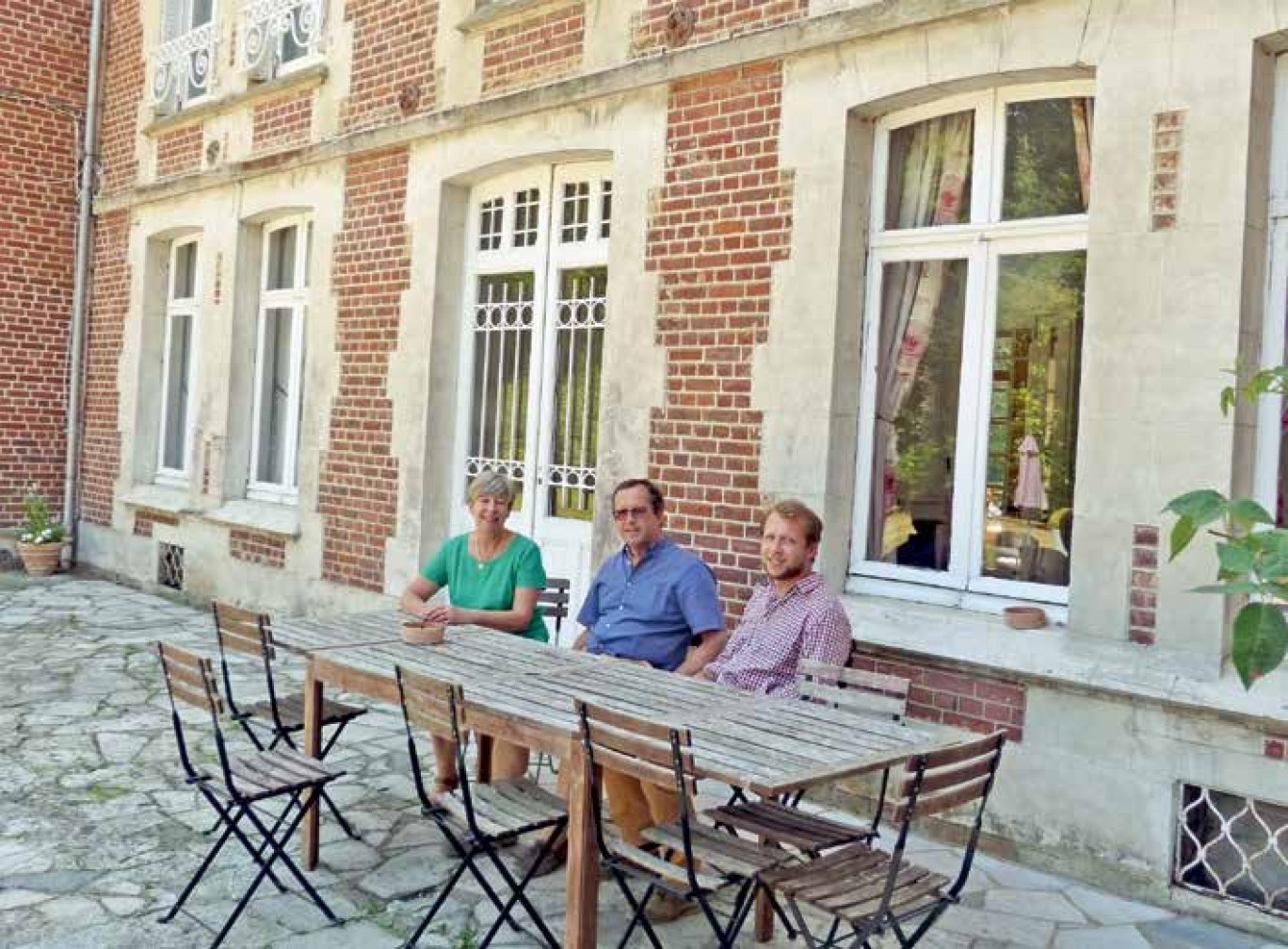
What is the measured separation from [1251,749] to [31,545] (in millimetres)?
11010

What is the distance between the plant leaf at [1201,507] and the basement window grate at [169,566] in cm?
1001

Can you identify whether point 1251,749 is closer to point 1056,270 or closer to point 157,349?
point 1056,270

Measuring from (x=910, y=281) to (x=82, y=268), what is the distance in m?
9.43

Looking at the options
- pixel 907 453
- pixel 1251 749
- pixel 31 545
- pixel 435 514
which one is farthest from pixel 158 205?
pixel 1251 749

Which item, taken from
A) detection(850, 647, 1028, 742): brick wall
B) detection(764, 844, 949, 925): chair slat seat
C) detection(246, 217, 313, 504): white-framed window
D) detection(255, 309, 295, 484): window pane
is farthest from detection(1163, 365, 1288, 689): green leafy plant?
detection(255, 309, 295, 484): window pane

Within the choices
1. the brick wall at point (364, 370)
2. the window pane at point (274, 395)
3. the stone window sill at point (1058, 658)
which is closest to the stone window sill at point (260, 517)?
the window pane at point (274, 395)

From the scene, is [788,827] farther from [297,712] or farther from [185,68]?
[185,68]

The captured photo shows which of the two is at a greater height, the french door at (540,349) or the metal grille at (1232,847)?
the french door at (540,349)

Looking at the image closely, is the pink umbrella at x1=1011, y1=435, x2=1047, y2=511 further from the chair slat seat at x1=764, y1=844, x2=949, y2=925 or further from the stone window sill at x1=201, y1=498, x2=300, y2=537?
the stone window sill at x1=201, y1=498, x2=300, y2=537

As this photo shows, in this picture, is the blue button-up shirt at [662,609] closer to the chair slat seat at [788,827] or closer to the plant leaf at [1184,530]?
the chair slat seat at [788,827]

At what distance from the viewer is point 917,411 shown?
5.90 metres

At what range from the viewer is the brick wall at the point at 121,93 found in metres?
12.0

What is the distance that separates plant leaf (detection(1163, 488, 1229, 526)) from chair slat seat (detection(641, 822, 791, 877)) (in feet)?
5.15

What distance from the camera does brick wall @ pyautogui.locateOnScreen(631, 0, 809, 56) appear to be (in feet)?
20.3
